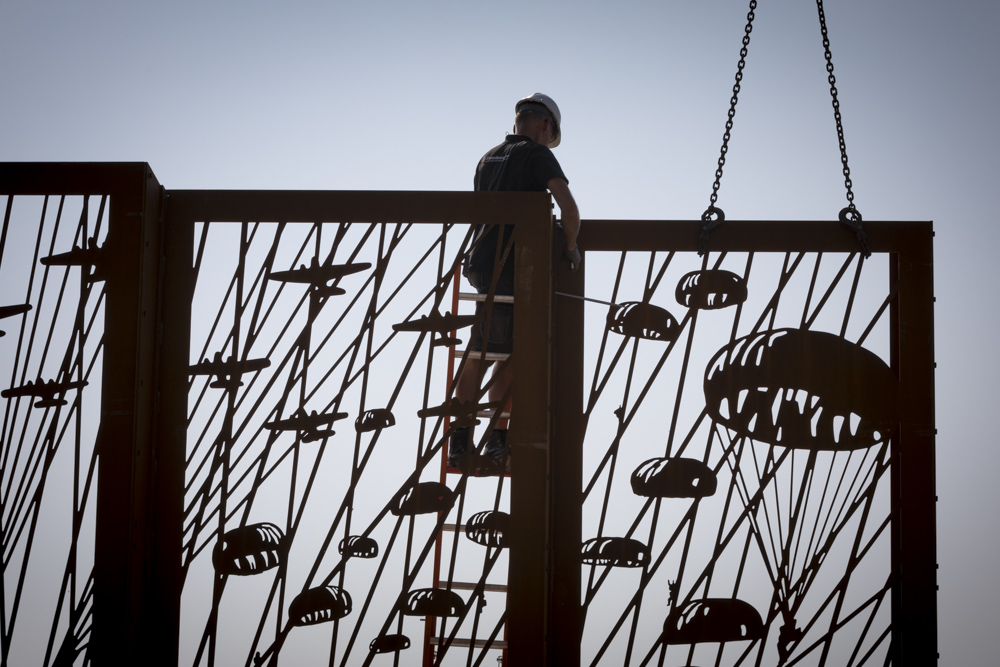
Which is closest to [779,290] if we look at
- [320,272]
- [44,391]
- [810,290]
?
[810,290]

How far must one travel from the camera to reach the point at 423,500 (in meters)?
3.09

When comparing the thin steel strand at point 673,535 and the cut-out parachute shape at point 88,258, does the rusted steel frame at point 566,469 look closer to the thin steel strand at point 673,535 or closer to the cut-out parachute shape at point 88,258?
the thin steel strand at point 673,535

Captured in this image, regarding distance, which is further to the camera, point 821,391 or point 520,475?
point 821,391

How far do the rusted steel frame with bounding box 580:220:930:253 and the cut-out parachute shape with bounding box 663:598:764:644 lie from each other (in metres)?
1.38

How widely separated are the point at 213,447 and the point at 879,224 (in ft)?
8.80

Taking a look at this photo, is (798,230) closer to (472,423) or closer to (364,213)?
(472,423)

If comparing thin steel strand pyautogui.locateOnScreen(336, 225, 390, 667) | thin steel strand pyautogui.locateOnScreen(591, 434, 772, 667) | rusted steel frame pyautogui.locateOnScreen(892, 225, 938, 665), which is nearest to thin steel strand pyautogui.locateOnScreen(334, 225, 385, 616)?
thin steel strand pyautogui.locateOnScreen(336, 225, 390, 667)

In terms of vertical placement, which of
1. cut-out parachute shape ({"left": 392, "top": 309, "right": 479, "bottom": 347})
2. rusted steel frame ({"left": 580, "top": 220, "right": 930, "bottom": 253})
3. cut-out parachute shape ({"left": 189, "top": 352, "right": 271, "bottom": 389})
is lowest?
cut-out parachute shape ({"left": 189, "top": 352, "right": 271, "bottom": 389})

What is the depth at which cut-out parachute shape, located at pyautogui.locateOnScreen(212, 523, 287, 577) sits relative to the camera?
303 cm

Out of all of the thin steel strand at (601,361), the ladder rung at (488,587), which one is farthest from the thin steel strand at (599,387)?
the ladder rung at (488,587)

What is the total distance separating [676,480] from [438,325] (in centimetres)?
109

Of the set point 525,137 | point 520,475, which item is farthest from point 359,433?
point 525,137

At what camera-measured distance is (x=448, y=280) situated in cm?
304

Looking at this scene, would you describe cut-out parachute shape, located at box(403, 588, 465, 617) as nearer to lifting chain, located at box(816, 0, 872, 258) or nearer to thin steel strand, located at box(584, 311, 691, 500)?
thin steel strand, located at box(584, 311, 691, 500)
